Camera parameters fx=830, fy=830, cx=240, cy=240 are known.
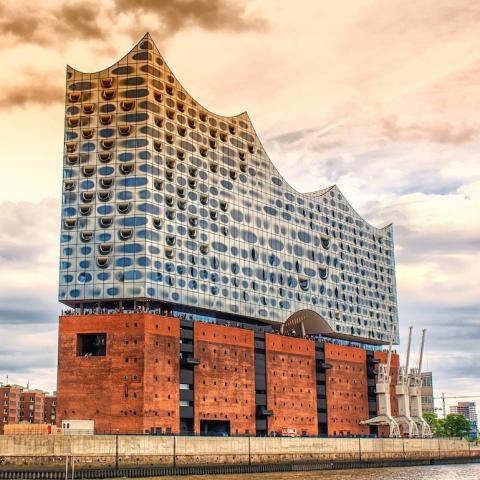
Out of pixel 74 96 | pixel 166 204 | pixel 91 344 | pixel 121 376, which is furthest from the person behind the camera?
pixel 74 96

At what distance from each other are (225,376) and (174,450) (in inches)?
674

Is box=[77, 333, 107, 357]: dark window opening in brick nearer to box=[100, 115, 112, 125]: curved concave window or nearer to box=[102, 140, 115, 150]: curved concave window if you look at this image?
box=[102, 140, 115, 150]: curved concave window

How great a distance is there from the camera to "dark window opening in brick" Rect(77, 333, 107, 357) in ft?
305

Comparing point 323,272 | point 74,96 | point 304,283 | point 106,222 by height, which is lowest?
point 304,283

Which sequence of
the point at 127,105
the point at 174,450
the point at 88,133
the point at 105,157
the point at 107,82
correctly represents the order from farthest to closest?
the point at 107,82, the point at 88,133, the point at 127,105, the point at 105,157, the point at 174,450

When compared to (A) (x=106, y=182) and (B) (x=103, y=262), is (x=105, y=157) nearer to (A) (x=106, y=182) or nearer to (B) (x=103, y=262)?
(A) (x=106, y=182)

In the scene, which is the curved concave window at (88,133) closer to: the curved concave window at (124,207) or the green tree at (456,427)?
the curved concave window at (124,207)

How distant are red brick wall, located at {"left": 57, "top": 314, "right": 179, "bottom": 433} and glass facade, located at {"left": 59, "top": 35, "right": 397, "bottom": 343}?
3.78m

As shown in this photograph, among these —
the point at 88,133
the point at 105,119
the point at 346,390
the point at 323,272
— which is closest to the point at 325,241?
the point at 323,272

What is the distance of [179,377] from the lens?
9481cm

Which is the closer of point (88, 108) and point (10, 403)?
point (88, 108)

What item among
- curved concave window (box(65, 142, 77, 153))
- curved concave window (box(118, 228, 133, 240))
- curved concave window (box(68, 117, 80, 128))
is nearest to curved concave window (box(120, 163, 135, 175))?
curved concave window (box(65, 142, 77, 153))

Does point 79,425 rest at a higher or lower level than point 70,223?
lower

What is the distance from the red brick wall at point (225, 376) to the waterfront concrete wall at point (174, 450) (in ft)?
17.0
